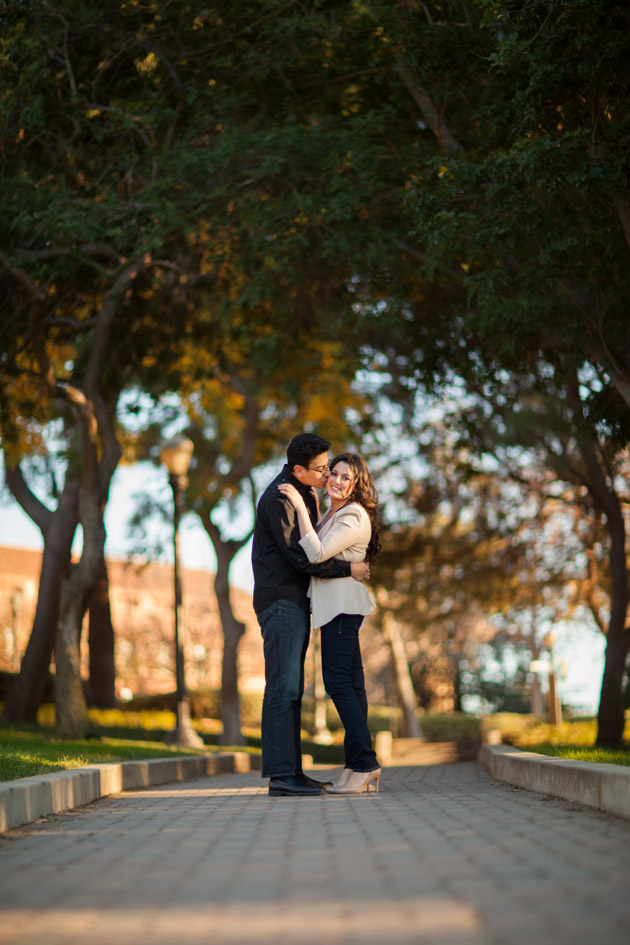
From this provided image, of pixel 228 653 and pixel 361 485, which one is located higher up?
pixel 361 485

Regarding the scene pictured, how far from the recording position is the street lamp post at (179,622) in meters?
14.8

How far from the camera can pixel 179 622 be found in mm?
14906

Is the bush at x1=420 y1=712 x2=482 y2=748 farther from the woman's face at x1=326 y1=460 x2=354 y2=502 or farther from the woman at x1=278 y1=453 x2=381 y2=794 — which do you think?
the woman's face at x1=326 y1=460 x2=354 y2=502

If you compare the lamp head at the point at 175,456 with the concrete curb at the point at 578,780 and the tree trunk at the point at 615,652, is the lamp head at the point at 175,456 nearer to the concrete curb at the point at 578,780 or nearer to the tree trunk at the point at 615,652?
the tree trunk at the point at 615,652

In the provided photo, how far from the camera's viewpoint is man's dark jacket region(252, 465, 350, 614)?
6.93m

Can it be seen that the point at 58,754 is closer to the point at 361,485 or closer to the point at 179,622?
the point at 361,485

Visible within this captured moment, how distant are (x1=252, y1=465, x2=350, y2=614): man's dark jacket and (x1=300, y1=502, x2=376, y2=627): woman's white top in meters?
0.07

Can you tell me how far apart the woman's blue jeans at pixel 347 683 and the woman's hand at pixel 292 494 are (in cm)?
78

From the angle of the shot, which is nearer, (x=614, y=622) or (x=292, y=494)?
(x=292, y=494)

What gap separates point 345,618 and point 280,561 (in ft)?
1.86

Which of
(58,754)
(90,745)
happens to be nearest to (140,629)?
(90,745)

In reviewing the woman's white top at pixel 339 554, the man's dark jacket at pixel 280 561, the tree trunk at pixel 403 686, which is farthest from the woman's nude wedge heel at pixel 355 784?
the tree trunk at pixel 403 686

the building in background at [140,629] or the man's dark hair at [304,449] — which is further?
the building in background at [140,629]

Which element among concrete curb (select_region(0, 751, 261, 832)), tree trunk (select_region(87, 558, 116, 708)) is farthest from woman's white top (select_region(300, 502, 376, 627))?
tree trunk (select_region(87, 558, 116, 708))
